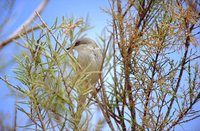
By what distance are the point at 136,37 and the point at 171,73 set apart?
0.08 meters

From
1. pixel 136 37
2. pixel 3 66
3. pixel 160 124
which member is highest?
pixel 3 66

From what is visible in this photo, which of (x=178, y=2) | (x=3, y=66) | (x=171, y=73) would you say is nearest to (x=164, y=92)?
(x=171, y=73)

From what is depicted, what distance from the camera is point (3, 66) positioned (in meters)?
0.74

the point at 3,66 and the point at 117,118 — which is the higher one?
the point at 3,66

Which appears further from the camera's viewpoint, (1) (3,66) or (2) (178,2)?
(1) (3,66)

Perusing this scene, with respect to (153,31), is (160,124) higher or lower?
lower

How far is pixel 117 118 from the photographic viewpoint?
48 cm

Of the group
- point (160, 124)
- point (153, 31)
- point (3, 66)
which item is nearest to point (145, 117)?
point (160, 124)

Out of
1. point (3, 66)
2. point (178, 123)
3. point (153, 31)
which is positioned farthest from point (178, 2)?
point (3, 66)

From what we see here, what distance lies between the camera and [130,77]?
1.57 feet

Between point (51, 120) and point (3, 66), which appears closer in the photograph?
point (51, 120)

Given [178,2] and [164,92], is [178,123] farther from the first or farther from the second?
[178,2]

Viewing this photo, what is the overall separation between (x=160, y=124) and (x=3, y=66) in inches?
16.8

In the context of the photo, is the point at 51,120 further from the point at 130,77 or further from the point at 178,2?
the point at 178,2
